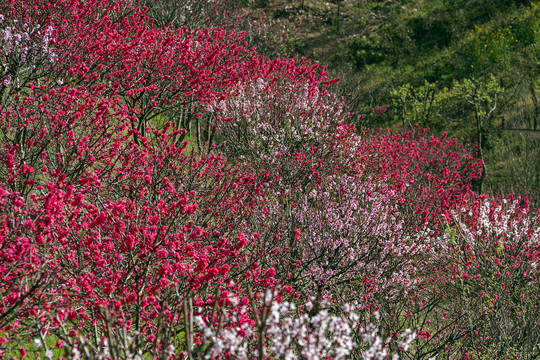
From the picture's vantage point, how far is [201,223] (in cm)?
823

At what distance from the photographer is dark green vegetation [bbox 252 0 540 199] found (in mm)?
25641

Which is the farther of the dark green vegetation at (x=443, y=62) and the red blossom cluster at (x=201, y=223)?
the dark green vegetation at (x=443, y=62)

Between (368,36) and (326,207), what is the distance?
31.8 metres

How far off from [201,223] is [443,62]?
30108mm

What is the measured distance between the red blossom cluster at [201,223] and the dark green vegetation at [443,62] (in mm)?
12419

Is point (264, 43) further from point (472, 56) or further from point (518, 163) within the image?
point (518, 163)

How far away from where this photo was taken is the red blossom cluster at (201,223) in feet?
16.2

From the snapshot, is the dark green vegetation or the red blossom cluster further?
the dark green vegetation

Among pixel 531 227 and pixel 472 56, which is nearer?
pixel 531 227

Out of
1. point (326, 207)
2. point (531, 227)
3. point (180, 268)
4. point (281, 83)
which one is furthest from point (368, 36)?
point (180, 268)

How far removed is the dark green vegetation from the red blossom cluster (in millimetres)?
12419

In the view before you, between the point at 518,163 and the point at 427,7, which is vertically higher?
the point at 427,7

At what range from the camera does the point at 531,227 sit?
12281mm

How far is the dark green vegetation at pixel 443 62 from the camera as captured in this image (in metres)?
25.6
